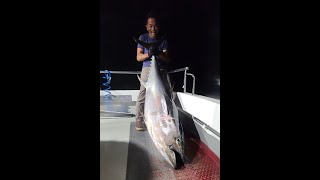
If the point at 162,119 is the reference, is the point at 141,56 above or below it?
above

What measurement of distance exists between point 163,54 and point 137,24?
17 cm

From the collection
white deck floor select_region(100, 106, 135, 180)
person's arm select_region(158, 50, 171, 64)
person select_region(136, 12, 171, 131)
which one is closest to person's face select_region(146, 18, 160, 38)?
person select_region(136, 12, 171, 131)

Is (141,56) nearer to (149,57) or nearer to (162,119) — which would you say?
(149,57)

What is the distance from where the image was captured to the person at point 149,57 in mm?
689

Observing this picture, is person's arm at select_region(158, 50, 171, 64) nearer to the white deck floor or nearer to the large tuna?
the large tuna

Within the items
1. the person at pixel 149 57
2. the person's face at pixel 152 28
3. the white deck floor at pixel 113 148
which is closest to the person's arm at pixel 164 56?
the person at pixel 149 57

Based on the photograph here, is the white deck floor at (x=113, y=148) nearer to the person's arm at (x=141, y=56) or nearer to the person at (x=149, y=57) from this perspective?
the person at (x=149, y=57)

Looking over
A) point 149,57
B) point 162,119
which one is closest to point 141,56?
point 149,57

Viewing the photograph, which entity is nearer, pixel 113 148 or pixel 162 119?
pixel 113 148

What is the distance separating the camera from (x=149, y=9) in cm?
64

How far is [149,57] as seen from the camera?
30.9 inches
